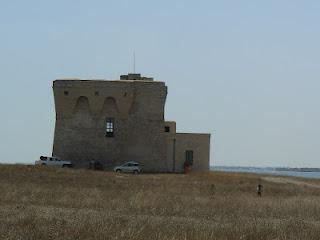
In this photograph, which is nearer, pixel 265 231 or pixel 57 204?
pixel 265 231

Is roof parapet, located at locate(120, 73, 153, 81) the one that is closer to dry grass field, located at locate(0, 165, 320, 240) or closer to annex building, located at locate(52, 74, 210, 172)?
annex building, located at locate(52, 74, 210, 172)

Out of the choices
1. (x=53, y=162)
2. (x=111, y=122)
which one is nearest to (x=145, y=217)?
(x=53, y=162)

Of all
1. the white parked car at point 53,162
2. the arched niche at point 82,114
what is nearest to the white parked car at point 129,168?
the white parked car at point 53,162

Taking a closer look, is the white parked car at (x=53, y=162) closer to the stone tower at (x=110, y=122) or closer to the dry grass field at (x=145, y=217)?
the stone tower at (x=110, y=122)

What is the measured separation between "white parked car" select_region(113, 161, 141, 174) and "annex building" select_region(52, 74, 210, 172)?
1655mm

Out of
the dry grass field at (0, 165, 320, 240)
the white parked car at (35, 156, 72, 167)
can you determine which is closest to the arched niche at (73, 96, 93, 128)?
the white parked car at (35, 156, 72, 167)

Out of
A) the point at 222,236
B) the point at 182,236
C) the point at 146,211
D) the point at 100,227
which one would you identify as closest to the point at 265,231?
the point at 222,236

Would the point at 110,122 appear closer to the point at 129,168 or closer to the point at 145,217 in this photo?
the point at 129,168

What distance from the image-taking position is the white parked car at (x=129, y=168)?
57244mm

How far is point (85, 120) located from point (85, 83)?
342 centimetres

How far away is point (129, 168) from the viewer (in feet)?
188

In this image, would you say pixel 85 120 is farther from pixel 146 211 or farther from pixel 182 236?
pixel 182 236

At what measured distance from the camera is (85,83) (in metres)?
59.6

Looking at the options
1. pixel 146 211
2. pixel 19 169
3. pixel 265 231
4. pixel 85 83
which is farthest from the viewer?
pixel 85 83
